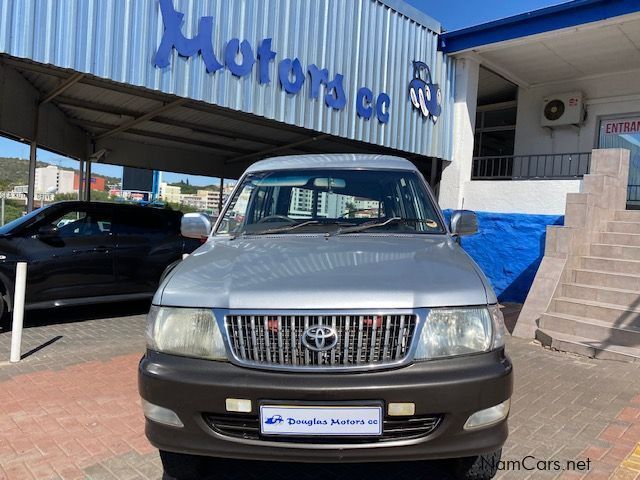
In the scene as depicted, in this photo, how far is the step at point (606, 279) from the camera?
6.45m

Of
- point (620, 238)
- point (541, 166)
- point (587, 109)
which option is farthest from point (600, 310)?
point (587, 109)

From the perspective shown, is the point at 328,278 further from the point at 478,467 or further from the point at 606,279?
the point at 606,279

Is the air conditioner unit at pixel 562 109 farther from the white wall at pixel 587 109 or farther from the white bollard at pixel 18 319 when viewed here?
the white bollard at pixel 18 319

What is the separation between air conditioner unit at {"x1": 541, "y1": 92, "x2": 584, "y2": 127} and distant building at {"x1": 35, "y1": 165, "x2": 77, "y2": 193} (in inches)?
461

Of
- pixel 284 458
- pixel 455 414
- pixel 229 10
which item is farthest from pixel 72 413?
pixel 229 10

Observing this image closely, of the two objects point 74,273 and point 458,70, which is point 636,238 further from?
point 74,273

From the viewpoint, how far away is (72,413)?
379cm

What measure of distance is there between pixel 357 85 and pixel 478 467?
7801mm

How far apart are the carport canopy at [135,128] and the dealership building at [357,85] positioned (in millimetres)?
63

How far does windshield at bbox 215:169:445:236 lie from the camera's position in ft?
11.3

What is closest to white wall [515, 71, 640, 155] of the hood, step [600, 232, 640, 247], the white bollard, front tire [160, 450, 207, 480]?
step [600, 232, 640, 247]

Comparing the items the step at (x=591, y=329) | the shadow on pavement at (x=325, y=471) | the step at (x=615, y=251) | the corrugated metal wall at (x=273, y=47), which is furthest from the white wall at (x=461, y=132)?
the shadow on pavement at (x=325, y=471)

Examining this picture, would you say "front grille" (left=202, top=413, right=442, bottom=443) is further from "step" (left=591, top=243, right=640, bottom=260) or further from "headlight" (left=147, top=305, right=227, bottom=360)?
"step" (left=591, top=243, right=640, bottom=260)

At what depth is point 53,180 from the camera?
12625mm
